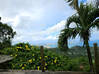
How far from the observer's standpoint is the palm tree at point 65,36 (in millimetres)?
3021

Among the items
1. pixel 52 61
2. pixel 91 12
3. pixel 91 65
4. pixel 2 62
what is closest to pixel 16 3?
pixel 2 62

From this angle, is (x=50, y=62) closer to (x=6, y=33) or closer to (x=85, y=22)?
(x=85, y=22)

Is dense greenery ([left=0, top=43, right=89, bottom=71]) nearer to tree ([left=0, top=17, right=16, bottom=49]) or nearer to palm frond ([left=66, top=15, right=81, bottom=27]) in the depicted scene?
palm frond ([left=66, top=15, right=81, bottom=27])

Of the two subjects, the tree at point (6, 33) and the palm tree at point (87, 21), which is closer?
the palm tree at point (87, 21)

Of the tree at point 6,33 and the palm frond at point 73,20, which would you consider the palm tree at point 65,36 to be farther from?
the tree at point 6,33

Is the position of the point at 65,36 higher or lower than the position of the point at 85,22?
lower

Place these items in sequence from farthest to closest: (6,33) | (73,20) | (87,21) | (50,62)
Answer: (6,33), (50,62), (73,20), (87,21)

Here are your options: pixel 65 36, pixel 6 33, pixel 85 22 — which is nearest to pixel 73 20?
pixel 85 22

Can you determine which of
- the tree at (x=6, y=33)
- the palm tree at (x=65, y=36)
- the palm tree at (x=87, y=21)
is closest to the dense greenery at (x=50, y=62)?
the palm tree at (x=87, y=21)

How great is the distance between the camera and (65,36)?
10.1 ft

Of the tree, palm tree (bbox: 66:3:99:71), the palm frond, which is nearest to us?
palm tree (bbox: 66:3:99:71)

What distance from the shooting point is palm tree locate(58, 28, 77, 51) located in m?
3.02

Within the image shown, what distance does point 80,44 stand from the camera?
10.4ft

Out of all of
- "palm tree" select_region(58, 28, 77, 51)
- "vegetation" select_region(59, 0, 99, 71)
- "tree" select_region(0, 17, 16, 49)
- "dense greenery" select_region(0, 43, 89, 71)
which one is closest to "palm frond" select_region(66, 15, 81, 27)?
"vegetation" select_region(59, 0, 99, 71)
